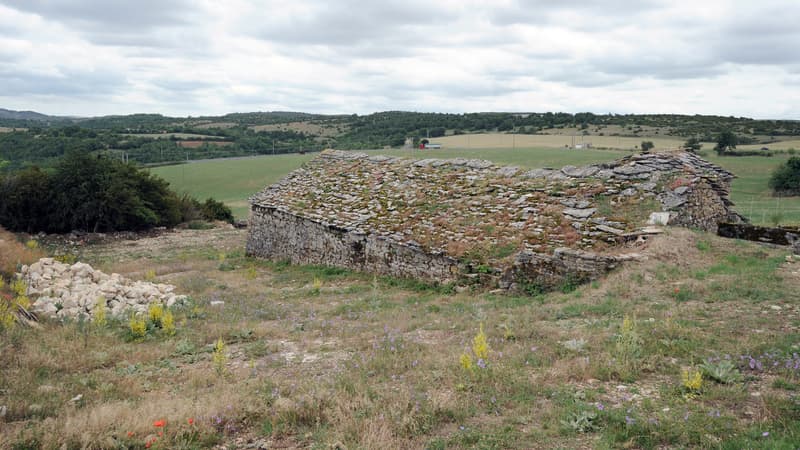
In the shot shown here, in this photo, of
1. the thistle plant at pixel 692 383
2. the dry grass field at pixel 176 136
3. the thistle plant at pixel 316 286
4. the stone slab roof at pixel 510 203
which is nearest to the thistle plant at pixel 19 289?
the thistle plant at pixel 316 286

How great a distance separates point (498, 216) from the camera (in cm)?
1218

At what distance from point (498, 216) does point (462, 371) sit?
710cm

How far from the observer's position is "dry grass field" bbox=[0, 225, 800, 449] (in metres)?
4.31

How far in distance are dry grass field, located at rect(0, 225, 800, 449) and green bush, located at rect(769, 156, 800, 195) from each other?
23.4m

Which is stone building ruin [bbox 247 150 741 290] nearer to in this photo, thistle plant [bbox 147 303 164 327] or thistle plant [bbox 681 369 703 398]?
thistle plant [bbox 681 369 703 398]

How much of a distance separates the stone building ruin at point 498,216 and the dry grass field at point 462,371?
0.88 m

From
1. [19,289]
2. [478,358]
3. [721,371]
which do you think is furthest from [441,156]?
[721,371]

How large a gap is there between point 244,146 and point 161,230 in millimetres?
51319

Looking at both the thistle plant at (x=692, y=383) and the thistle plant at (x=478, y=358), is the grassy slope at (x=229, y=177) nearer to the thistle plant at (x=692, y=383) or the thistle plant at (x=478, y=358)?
the thistle plant at (x=478, y=358)

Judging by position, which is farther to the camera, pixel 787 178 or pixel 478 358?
pixel 787 178

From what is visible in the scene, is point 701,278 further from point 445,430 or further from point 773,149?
point 773,149

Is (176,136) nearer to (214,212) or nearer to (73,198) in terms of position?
(214,212)

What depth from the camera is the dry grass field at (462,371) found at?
4312 mm

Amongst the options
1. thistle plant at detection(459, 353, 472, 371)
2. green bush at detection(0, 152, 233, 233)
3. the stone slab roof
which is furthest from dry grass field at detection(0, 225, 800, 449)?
green bush at detection(0, 152, 233, 233)
